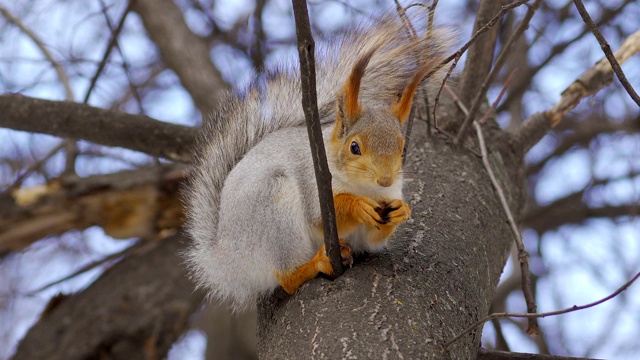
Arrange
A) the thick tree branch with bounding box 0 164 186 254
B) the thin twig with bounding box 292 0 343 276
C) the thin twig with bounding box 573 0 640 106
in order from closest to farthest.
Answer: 1. the thin twig with bounding box 292 0 343 276
2. the thin twig with bounding box 573 0 640 106
3. the thick tree branch with bounding box 0 164 186 254

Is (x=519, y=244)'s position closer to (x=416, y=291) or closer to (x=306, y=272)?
(x=416, y=291)

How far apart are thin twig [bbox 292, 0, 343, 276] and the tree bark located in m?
0.12

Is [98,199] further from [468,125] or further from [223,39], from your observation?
[468,125]

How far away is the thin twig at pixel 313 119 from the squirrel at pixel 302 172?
0.13 metres

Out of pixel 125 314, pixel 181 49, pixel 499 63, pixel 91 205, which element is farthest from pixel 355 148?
pixel 181 49

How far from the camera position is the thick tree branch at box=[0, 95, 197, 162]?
2.38m

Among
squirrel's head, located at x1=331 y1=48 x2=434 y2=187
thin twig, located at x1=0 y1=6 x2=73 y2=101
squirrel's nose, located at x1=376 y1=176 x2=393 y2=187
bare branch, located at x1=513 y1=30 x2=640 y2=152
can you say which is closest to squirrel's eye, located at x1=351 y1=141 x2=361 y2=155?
squirrel's head, located at x1=331 y1=48 x2=434 y2=187

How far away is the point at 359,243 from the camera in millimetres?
1647

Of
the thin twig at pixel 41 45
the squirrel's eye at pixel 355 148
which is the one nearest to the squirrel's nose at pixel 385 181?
the squirrel's eye at pixel 355 148

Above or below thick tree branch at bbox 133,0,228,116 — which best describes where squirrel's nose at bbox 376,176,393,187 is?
below

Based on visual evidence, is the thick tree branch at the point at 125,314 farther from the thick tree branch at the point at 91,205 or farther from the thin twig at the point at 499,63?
Result: the thin twig at the point at 499,63

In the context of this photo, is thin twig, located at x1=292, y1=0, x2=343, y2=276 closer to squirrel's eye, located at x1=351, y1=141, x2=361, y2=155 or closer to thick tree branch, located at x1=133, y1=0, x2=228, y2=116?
squirrel's eye, located at x1=351, y1=141, x2=361, y2=155

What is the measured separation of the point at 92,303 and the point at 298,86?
173 centimetres

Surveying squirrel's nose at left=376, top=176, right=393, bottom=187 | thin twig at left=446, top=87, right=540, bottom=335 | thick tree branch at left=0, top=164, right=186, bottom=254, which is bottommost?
thin twig at left=446, top=87, right=540, bottom=335
